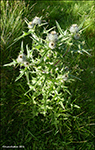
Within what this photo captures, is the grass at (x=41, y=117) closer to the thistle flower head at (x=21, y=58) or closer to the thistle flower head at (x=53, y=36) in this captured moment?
the thistle flower head at (x=21, y=58)

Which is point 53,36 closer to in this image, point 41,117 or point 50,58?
point 50,58

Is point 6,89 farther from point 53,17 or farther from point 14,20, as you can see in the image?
point 53,17

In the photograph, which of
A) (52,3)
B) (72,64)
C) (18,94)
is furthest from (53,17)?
(18,94)

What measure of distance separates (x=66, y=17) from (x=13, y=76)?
208 cm

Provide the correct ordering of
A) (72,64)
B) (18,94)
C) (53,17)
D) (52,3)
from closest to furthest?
(18,94)
(72,64)
(53,17)
(52,3)

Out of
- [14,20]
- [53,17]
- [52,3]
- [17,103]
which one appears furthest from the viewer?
[52,3]

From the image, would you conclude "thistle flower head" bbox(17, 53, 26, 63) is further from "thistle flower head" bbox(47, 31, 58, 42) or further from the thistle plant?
"thistle flower head" bbox(47, 31, 58, 42)

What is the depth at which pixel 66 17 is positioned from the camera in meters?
3.57

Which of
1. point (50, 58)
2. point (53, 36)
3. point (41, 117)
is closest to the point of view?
point (53, 36)

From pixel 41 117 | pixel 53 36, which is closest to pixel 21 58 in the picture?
pixel 53 36

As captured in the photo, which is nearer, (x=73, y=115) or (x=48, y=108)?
(x=48, y=108)

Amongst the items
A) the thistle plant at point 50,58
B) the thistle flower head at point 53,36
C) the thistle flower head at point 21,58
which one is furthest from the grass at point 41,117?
the thistle flower head at point 53,36

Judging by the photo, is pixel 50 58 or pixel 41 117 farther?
Result: pixel 41 117

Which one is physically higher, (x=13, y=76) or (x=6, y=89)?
(x=13, y=76)
